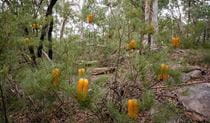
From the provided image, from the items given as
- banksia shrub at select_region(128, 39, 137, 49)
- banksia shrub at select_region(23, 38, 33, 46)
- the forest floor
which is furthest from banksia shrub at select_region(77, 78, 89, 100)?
banksia shrub at select_region(23, 38, 33, 46)

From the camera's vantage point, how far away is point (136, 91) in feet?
19.6

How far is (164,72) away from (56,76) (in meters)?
1.35

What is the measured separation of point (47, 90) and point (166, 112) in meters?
1.52

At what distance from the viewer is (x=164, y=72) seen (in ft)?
17.4

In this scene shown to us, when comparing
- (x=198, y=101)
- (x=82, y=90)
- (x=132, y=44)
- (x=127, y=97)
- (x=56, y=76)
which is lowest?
(x=198, y=101)

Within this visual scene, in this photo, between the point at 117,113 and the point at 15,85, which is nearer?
the point at 117,113

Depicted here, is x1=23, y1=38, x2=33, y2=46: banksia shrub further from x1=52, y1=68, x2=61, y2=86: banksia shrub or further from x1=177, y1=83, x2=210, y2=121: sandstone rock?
x1=177, y1=83, x2=210, y2=121: sandstone rock

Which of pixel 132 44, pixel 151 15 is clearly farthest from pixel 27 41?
pixel 151 15

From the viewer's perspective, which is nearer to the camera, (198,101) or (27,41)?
(27,41)

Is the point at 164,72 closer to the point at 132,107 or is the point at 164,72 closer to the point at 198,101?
the point at 132,107

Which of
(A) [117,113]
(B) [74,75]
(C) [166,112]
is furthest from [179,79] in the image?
(B) [74,75]

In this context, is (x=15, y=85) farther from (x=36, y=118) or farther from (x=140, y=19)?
(x=140, y=19)

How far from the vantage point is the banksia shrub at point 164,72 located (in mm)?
5267

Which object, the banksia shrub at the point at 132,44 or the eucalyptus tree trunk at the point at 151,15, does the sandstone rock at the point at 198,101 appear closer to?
the eucalyptus tree trunk at the point at 151,15
